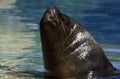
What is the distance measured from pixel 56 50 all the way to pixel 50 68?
0.67ft

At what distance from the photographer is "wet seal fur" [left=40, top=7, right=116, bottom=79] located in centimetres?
511

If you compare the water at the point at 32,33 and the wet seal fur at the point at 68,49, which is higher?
the wet seal fur at the point at 68,49

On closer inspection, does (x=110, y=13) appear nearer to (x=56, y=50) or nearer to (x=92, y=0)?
(x=92, y=0)

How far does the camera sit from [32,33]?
10797 millimetres

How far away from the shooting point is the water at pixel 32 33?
6887mm

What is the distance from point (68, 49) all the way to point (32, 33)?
561 centimetres

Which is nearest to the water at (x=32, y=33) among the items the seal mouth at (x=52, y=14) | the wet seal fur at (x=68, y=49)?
the wet seal fur at (x=68, y=49)

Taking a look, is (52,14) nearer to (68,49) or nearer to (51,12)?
(51,12)

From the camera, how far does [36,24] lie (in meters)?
12.9

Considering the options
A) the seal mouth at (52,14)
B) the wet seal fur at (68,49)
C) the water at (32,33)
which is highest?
the seal mouth at (52,14)

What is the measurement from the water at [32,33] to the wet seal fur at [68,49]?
0.58 metres

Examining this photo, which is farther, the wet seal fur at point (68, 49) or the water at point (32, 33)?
the water at point (32, 33)

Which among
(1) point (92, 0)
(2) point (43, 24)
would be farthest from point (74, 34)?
(1) point (92, 0)

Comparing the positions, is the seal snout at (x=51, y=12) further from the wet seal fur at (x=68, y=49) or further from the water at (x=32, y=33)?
the water at (x=32, y=33)
